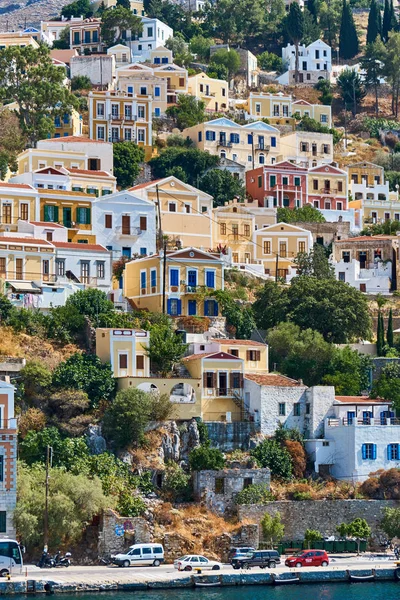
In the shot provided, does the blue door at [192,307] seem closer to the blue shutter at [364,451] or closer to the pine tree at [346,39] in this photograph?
the blue shutter at [364,451]

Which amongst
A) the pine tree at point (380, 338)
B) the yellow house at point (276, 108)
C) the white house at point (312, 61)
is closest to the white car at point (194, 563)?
the pine tree at point (380, 338)

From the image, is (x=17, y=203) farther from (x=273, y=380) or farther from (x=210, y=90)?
(x=210, y=90)

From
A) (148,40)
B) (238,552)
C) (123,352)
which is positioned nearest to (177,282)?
(123,352)

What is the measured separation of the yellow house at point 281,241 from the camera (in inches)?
4264

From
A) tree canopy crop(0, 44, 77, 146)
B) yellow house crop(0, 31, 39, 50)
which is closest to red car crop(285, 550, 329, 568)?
tree canopy crop(0, 44, 77, 146)

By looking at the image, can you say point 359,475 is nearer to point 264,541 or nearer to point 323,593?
point 264,541

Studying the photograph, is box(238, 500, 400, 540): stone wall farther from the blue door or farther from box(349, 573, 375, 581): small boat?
the blue door

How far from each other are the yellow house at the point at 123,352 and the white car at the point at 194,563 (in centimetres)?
1379

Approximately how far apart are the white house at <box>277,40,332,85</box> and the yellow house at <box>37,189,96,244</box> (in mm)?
64707

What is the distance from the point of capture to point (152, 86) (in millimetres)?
133125

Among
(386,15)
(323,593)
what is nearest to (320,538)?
(323,593)

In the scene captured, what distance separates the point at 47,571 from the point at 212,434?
47.8ft

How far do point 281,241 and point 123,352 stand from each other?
31.8m

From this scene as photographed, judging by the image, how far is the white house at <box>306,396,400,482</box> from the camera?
254ft
